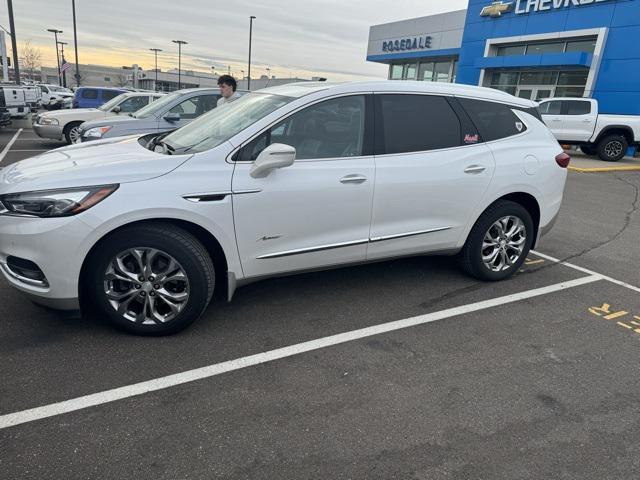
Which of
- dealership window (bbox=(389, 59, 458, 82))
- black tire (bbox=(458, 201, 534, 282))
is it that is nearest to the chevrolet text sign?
dealership window (bbox=(389, 59, 458, 82))

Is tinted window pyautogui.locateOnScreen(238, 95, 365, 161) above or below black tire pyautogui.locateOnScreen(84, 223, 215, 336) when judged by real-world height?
above

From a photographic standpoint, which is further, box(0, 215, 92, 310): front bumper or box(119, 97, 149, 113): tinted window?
box(119, 97, 149, 113): tinted window

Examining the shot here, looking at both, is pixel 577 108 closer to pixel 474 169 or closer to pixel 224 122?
pixel 474 169

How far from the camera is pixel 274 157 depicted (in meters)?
3.20

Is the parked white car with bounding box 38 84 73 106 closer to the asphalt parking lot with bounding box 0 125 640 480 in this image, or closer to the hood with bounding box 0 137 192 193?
the hood with bounding box 0 137 192 193

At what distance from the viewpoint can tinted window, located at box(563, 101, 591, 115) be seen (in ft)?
51.9

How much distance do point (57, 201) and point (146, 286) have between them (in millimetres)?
752

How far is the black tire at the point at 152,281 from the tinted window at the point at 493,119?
2.67 metres


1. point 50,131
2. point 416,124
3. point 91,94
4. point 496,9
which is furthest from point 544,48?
point 416,124

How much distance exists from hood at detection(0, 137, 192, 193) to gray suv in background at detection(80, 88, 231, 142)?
4659mm

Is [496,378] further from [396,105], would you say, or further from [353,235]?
[396,105]

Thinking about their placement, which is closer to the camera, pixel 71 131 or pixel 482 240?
pixel 482 240

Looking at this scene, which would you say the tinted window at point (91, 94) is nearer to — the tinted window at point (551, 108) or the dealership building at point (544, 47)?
the tinted window at point (551, 108)

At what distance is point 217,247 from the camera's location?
3.40m
